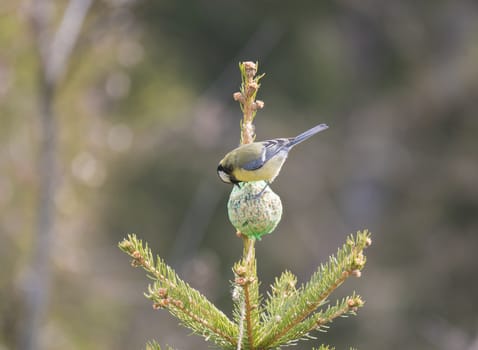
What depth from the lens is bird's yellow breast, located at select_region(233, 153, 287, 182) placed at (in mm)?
1285

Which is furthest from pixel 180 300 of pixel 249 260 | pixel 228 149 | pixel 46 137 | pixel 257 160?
pixel 228 149

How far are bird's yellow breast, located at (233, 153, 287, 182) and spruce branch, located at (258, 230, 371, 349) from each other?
293mm

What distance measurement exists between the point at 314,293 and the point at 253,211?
0.20 m

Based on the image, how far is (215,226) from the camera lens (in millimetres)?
6684

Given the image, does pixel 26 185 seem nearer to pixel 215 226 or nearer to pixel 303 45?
pixel 215 226

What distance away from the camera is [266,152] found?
1309 mm

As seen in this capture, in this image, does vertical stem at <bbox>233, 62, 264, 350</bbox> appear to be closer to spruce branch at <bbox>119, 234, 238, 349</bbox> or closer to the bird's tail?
spruce branch at <bbox>119, 234, 238, 349</bbox>

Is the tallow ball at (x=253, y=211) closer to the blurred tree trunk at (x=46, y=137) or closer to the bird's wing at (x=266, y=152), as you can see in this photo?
the bird's wing at (x=266, y=152)

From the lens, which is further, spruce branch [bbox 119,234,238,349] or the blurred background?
the blurred background

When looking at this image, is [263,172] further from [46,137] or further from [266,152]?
[46,137]

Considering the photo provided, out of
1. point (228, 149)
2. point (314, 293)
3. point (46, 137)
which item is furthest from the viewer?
point (228, 149)

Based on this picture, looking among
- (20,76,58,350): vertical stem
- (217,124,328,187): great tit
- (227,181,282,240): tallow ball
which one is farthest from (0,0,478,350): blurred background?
(227,181,282,240): tallow ball

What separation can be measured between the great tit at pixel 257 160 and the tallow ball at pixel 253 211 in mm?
73

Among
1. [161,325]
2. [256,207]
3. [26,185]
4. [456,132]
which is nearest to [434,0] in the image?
[456,132]
